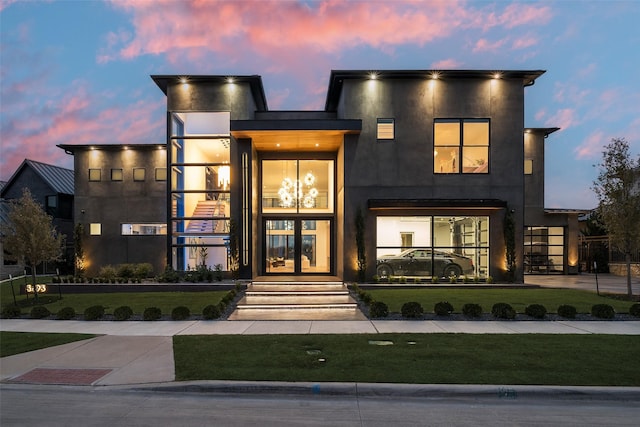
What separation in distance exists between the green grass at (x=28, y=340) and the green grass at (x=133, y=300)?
283cm

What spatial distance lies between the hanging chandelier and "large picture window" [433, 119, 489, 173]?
614 cm

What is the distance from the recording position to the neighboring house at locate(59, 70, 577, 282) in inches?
682

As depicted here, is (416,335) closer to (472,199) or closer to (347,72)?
(472,199)

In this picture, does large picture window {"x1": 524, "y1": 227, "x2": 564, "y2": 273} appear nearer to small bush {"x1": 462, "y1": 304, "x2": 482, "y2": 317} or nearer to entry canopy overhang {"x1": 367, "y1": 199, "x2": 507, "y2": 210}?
entry canopy overhang {"x1": 367, "y1": 199, "x2": 507, "y2": 210}

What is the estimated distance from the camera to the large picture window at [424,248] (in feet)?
56.7

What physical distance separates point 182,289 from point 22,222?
643cm

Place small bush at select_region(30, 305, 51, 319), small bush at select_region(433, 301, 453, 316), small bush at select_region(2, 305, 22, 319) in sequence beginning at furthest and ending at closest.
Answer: small bush at select_region(2, 305, 22, 319), small bush at select_region(30, 305, 51, 319), small bush at select_region(433, 301, 453, 316)

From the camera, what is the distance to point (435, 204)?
16.8 m

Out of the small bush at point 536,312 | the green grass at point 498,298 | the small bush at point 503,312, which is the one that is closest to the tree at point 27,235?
the green grass at point 498,298

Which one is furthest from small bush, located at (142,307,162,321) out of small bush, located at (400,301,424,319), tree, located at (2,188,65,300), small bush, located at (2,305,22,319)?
small bush, located at (400,301,424,319)

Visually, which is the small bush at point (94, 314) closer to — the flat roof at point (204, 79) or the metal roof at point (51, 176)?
the flat roof at point (204, 79)

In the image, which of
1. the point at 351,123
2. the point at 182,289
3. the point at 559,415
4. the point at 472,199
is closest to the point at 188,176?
the point at 182,289

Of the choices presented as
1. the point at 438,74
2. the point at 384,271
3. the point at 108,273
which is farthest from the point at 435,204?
the point at 108,273

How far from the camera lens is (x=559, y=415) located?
512 cm
